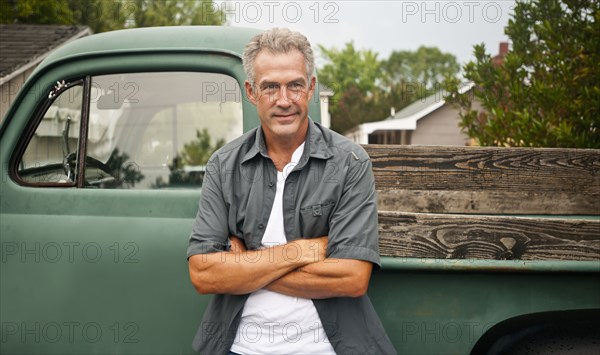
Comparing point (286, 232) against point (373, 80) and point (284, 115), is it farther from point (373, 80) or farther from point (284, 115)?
point (373, 80)

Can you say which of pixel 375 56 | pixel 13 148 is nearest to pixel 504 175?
pixel 13 148

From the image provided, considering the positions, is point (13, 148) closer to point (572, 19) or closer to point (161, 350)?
point (161, 350)

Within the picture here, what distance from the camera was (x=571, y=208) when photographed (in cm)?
257

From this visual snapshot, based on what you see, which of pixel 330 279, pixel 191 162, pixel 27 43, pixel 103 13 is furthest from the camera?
pixel 103 13

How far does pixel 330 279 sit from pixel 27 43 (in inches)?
580

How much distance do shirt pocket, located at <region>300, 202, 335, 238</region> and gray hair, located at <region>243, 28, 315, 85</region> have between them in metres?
0.44

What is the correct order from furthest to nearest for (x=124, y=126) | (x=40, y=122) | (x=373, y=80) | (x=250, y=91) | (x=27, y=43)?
(x=373, y=80), (x=27, y=43), (x=124, y=126), (x=40, y=122), (x=250, y=91)

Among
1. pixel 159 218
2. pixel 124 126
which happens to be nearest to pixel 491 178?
pixel 159 218

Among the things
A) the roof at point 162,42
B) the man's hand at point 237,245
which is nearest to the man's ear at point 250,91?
the roof at point 162,42

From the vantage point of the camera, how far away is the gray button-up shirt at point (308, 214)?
1.94 m

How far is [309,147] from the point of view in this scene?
2086 millimetres

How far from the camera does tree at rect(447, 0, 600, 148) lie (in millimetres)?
5078

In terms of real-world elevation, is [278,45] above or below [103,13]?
below

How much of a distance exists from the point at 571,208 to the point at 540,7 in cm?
435
